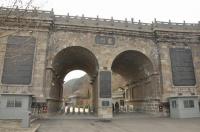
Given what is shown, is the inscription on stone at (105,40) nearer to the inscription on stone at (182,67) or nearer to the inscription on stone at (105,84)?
the inscription on stone at (105,84)

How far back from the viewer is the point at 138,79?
27.5 m

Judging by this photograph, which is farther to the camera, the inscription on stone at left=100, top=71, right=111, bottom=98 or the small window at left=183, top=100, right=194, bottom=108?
the inscription on stone at left=100, top=71, right=111, bottom=98

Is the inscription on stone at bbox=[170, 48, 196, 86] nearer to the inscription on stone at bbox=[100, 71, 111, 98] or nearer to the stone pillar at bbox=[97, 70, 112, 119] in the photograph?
the inscription on stone at bbox=[100, 71, 111, 98]

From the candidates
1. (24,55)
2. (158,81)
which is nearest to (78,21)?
(24,55)

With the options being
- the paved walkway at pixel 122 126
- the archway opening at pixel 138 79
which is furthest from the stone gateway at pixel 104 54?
the paved walkway at pixel 122 126

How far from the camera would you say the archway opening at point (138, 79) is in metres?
23.1

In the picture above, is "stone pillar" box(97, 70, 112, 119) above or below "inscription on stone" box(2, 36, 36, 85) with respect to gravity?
below

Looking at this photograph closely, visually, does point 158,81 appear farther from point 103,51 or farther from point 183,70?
point 103,51

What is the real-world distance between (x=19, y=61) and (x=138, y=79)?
1595 cm

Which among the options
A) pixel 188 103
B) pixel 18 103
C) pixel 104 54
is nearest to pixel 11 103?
pixel 18 103

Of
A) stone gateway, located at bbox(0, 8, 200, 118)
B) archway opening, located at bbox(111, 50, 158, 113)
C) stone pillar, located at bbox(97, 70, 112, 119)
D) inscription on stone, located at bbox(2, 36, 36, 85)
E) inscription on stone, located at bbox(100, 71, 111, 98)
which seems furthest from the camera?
archway opening, located at bbox(111, 50, 158, 113)

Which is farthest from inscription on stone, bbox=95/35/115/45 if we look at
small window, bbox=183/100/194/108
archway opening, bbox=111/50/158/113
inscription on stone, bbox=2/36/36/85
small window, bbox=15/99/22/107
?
small window, bbox=15/99/22/107

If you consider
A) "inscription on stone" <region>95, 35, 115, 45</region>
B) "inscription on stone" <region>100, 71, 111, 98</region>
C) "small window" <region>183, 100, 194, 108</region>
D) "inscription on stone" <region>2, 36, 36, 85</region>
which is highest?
"inscription on stone" <region>95, 35, 115, 45</region>

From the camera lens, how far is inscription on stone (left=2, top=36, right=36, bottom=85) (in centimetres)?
1900
